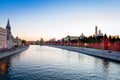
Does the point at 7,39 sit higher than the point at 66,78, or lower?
higher

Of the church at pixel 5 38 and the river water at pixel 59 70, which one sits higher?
the church at pixel 5 38

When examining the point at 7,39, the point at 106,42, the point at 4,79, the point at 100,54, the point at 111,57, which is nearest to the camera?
the point at 4,79

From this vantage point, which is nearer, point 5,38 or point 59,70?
point 59,70

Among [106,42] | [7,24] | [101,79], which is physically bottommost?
[101,79]

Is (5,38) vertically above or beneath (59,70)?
above

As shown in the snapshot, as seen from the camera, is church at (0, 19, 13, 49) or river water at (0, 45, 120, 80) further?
church at (0, 19, 13, 49)

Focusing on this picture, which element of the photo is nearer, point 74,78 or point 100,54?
point 74,78

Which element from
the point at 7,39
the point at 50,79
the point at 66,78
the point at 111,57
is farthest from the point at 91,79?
the point at 7,39

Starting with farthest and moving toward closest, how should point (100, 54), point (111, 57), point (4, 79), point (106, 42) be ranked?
point (106, 42) → point (100, 54) → point (111, 57) → point (4, 79)

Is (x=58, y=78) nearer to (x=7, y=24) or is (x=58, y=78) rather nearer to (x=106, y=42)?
(x=106, y=42)

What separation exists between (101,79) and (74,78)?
11.5 feet

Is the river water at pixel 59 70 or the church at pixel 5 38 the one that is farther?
the church at pixel 5 38

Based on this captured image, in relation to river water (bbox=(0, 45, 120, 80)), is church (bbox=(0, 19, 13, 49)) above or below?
above

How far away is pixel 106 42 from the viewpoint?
225 ft
